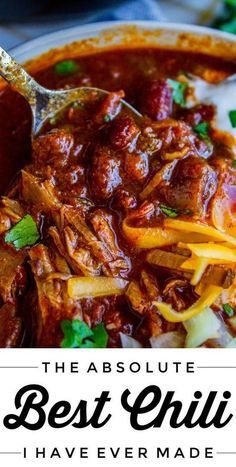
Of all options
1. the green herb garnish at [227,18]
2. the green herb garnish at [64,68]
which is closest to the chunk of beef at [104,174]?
the green herb garnish at [64,68]

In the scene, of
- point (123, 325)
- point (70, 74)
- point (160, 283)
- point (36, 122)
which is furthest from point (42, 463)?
point (70, 74)

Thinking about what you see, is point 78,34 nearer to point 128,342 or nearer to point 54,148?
point 54,148

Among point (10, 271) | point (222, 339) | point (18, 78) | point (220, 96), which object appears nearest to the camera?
point (222, 339)

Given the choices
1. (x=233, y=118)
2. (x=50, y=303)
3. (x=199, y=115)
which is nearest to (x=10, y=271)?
(x=50, y=303)

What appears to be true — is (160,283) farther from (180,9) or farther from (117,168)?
(180,9)

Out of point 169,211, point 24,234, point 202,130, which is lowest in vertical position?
point 24,234

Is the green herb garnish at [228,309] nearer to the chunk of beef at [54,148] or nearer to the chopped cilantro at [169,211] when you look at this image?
the chopped cilantro at [169,211]

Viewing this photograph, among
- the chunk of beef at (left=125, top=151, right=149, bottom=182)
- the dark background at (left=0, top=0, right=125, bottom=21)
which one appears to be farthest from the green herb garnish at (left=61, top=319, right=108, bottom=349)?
the dark background at (left=0, top=0, right=125, bottom=21)
